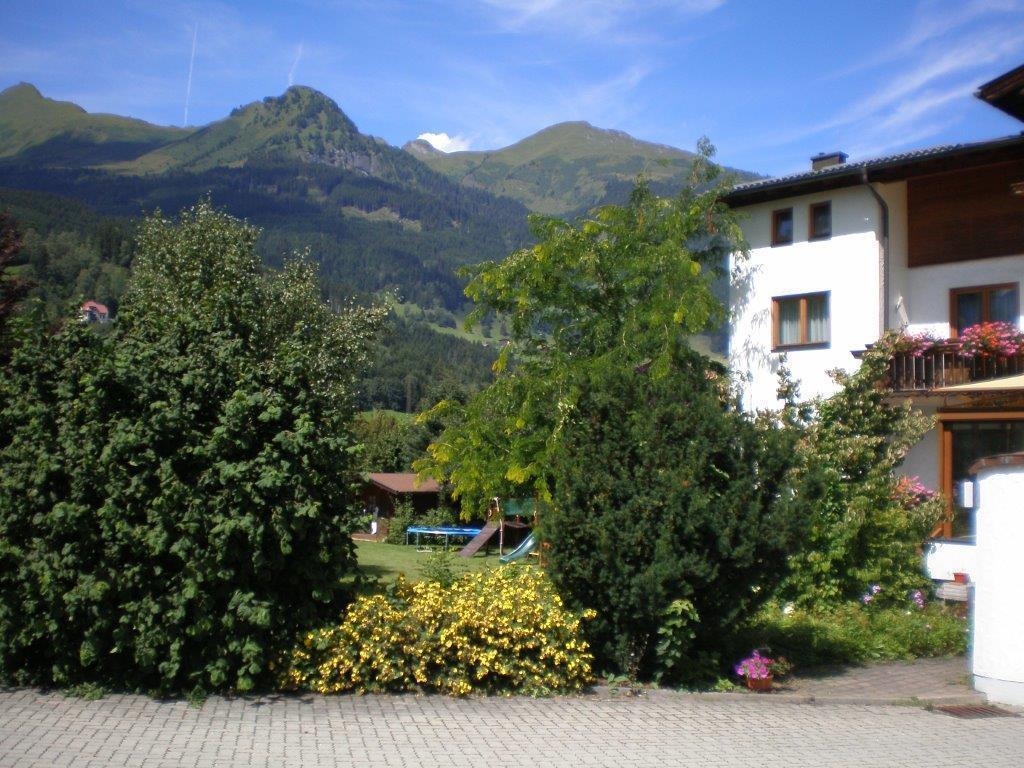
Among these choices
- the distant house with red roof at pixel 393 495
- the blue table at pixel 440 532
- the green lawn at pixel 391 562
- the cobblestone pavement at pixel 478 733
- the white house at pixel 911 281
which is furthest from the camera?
the distant house with red roof at pixel 393 495

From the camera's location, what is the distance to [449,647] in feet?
29.1

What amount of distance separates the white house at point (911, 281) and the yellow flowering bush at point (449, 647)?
935cm

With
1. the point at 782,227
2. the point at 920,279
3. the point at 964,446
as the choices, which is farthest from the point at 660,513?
the point at 782,227

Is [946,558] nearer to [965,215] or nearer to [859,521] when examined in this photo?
[859,521]

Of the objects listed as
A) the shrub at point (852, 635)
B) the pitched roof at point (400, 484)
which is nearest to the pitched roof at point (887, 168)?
the shrub at point (852, 635)

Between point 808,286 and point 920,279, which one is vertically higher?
point 920,279

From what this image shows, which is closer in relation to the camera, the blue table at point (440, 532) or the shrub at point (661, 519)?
the shrub at point (661, 519)

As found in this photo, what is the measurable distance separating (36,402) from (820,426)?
11.9m

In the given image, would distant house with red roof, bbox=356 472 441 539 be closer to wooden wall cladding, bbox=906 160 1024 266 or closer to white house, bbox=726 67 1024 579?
white house, bbox=726 67 1024 579

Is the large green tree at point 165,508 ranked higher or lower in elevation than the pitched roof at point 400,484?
higher

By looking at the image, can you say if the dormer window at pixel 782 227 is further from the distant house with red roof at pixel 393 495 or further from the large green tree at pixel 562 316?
the distant house with red roof at pixel 393 495

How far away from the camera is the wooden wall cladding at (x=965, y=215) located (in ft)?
60.5

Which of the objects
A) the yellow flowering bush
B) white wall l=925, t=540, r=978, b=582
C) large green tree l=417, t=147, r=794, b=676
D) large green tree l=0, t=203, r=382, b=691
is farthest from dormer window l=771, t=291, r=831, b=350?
large green tree l=0, t=203, r=382, b=691

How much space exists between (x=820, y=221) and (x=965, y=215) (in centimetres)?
290
